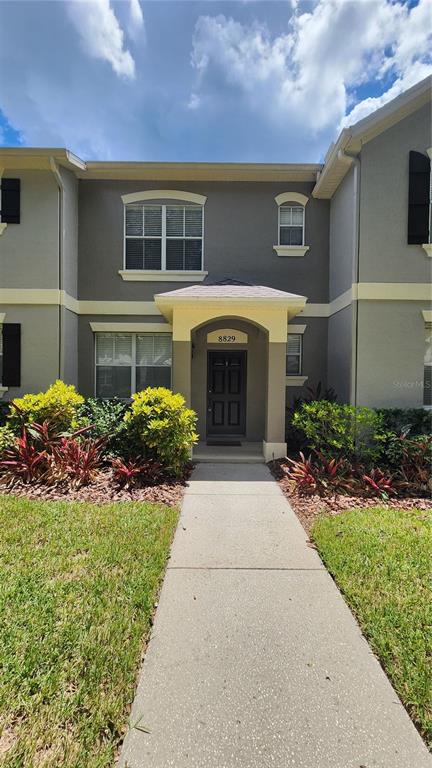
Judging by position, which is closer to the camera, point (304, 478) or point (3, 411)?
point (304, 478)

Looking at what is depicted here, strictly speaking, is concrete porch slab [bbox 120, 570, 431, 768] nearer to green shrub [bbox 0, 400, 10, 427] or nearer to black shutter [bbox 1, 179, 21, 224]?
green shrub [bbox 0, 400, 10, 427]

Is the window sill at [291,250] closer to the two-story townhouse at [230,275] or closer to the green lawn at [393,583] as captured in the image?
the two-story townhouse at [230,275]

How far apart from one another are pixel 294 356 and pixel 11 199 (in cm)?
845

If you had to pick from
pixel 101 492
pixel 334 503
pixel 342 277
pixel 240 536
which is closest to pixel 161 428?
pixel 101 492

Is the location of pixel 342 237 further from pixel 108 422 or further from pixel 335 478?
pixel 108 422

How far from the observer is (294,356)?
1016cm

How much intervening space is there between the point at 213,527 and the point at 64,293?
23.7ft

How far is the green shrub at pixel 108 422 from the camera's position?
693 centimetres

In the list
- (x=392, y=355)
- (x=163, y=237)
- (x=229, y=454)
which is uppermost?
(x=163, y=237)

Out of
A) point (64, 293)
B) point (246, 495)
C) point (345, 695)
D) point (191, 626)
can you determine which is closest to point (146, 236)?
point (64, 293)

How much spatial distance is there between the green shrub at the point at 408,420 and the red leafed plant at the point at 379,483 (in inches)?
57.2

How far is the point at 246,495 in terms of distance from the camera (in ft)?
20.0

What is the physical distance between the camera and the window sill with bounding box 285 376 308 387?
389 inches

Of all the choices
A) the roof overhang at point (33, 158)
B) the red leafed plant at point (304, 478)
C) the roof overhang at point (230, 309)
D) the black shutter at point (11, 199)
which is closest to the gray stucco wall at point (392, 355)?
the roof overhang at point (230, 309)
